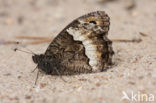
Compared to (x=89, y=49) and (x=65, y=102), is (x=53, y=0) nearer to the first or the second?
(x=89, y=49)

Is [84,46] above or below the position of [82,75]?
above

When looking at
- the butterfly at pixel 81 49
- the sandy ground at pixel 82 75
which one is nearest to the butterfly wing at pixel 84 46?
the butterfly at pixel 81 49

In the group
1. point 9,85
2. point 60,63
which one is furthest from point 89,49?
point 9,85

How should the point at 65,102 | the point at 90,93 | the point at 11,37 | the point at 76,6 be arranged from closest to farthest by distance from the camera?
the point at 65,102, the point at 90,93, the point at 11,37, the point at 76,6

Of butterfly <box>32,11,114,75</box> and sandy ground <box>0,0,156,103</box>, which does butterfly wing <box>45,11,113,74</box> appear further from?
sandy ground <box>0,0,156,103</box>

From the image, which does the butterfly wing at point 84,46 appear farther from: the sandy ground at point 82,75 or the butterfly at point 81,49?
the sandy ground at point 82,75

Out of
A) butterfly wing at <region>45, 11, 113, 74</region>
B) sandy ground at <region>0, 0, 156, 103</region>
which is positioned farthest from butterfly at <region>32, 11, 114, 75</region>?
sandy ground at <region>0, 0, 156, 103</region>

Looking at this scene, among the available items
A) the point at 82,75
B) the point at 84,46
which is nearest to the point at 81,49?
the point at 84,46

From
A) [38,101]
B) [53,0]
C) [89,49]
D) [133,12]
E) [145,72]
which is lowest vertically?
[38,101]

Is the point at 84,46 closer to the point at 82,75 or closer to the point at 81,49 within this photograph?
the point at 81,49
